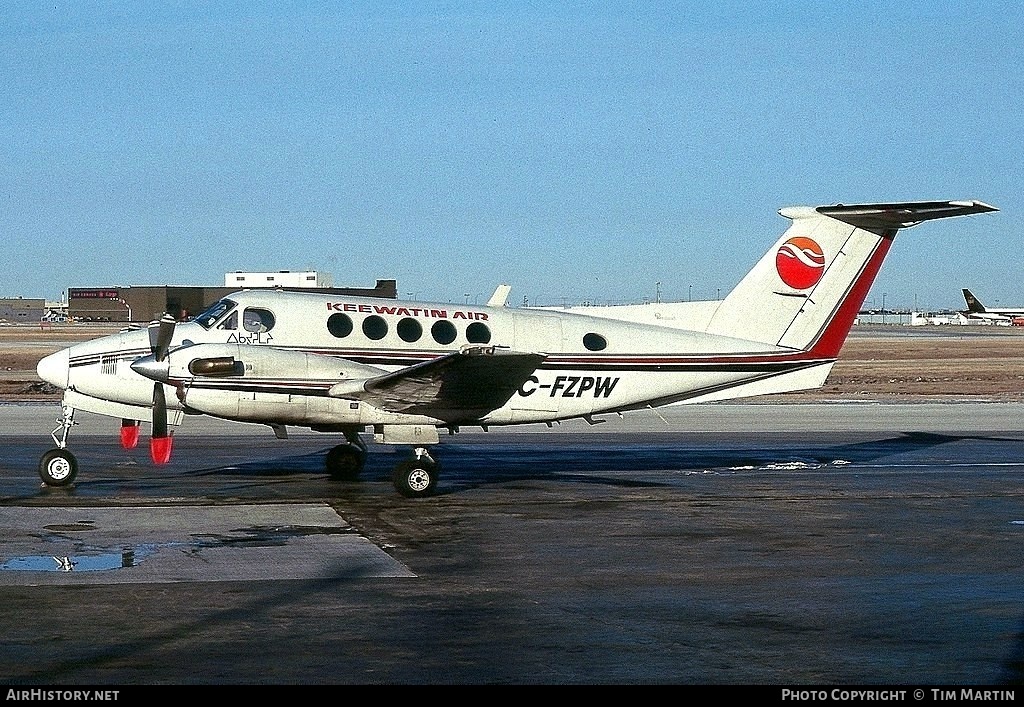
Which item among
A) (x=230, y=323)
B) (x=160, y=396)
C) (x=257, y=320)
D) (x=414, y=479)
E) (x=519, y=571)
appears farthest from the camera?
(x=257, y=320)

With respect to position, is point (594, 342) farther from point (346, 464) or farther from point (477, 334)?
point (346, 464)

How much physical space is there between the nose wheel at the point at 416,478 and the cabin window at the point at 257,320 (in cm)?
306

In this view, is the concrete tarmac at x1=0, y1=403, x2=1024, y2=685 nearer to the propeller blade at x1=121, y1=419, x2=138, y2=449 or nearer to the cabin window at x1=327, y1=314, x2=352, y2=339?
the propeller blade at x1=121, y1=419, x2=138, y2=449

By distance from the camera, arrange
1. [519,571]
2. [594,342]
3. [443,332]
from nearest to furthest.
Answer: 1. [519,571]
2. [443,332]
3. [594,342]

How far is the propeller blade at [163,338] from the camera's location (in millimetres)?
17188

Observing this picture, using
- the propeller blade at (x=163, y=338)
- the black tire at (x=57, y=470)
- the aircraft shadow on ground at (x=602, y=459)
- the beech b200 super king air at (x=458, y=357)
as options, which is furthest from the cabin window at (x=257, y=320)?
the black tire at (x=57, y=470)

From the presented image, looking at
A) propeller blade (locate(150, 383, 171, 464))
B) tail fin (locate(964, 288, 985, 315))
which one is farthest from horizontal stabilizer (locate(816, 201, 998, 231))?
tail fin (locate(964, 288, 985, 315))

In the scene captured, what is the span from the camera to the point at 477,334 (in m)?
19.3

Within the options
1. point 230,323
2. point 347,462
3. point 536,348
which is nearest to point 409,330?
point 536,348

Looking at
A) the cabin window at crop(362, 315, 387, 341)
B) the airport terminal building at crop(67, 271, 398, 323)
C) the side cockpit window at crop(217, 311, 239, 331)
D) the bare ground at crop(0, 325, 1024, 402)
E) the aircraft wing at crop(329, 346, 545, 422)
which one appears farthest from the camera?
the airport terminal building at crop(67, 271, 398, 323)

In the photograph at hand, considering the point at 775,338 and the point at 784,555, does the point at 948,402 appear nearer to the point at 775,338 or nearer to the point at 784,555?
the point at 775,338

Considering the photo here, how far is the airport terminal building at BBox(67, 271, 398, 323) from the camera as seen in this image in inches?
2275

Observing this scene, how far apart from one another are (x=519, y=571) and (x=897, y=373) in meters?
47.0

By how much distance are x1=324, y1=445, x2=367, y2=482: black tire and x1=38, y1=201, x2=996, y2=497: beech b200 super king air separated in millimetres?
23
